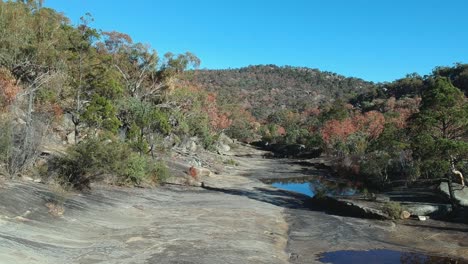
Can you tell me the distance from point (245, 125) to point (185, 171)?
87728 mm

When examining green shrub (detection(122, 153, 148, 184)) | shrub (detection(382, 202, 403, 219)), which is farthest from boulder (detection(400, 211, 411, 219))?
green shrub (detection(122, 153, 148, 184))

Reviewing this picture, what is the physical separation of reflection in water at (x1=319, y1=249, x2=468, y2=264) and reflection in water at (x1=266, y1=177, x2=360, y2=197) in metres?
23.0

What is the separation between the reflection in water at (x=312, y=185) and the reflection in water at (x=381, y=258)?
904 inches

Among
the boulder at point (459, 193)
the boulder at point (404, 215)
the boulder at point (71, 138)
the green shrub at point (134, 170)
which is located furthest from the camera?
A: the boulder at point (71, 138)

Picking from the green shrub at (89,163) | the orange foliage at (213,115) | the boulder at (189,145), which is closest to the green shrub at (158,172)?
the green shrub at (89,163)

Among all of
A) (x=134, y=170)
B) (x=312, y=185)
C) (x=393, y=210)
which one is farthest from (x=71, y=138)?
(x=393, y=210)

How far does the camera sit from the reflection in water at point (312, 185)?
43375 mm

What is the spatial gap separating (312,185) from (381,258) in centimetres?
3112

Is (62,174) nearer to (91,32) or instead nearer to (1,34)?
(1,34)

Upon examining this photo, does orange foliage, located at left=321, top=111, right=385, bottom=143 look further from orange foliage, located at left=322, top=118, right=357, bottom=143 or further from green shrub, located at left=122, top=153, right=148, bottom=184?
green shrub, located at left=122, top=153, right=148, bottom=184

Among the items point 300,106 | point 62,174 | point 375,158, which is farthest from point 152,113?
point 300,106

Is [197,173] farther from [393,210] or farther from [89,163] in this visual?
[393,210]

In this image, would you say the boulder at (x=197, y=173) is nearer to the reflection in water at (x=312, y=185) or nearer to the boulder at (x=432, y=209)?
the reflection in water at (x=312, y=185)

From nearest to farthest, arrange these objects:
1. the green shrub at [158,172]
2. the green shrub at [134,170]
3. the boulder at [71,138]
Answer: the green shrub at [134,170]
the green shrub at [158,172]
the boulder at [71,138]
